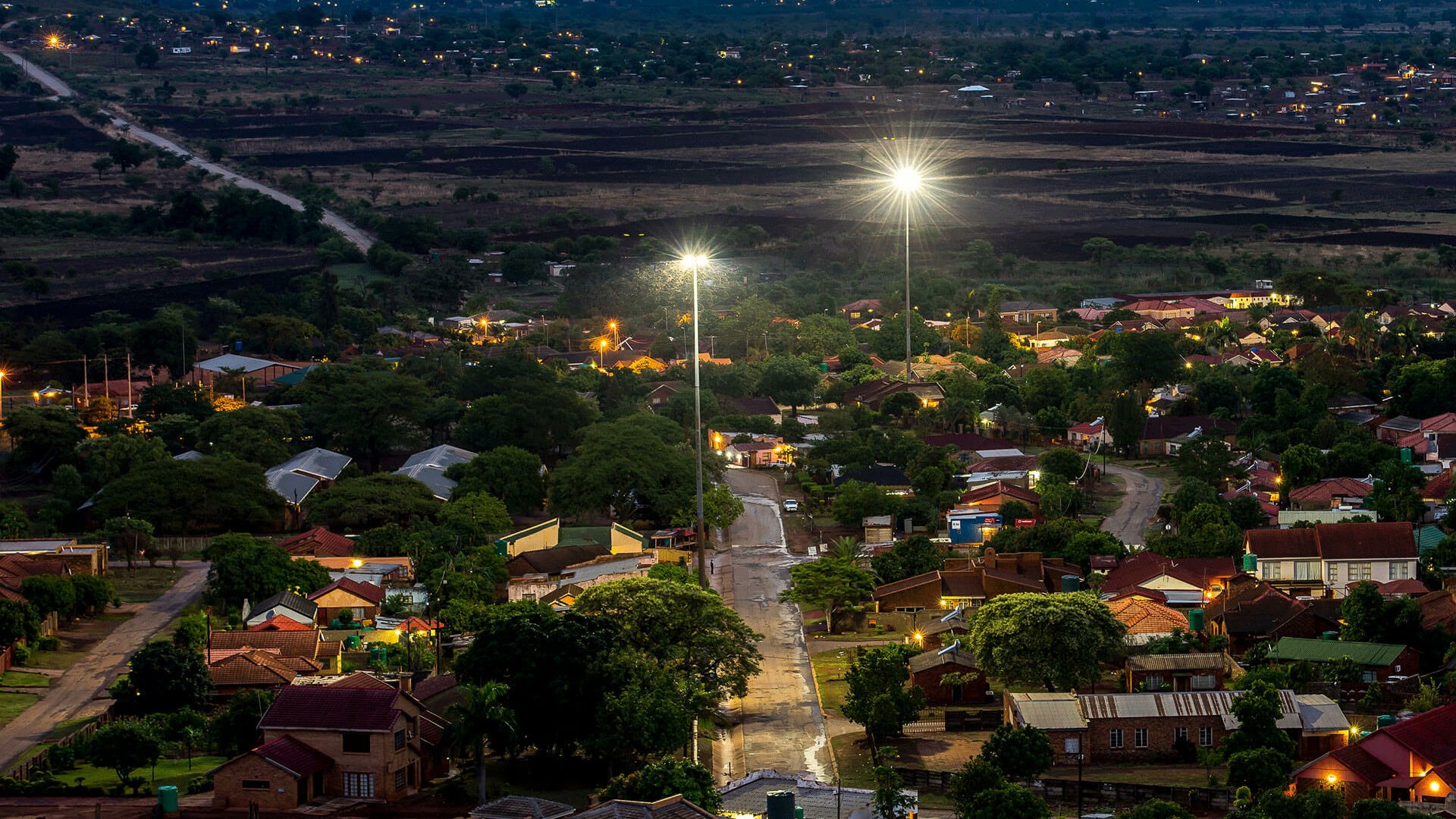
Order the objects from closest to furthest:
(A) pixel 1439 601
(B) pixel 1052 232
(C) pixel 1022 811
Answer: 1. (C) pixel 1022 811
2. (A) pixel 1439 601
3. (B) pixel 1052 232

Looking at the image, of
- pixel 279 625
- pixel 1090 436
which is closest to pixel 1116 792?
pixel 279 625

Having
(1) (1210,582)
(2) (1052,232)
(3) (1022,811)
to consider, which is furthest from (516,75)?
(3) (1022,811)

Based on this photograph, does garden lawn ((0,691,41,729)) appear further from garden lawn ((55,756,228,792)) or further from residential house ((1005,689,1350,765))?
residential house ((1005,689,1350,765))

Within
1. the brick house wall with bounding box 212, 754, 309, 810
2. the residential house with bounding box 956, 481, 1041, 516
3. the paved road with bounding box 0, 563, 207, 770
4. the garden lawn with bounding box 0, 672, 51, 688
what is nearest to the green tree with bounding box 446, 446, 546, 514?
the paved road with bounding box 0, 563, 207, 770

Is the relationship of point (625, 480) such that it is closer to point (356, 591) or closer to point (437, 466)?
point (437, 466)

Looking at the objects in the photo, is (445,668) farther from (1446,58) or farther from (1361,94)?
(1446,58)

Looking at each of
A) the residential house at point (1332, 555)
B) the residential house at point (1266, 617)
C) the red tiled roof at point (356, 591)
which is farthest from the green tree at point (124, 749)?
the residential house at point (1332, 555)
